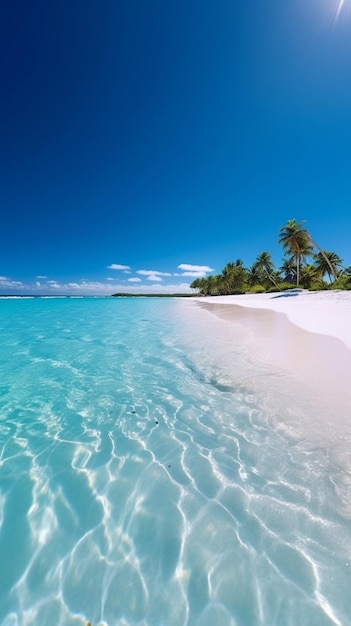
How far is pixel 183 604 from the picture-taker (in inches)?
64.2

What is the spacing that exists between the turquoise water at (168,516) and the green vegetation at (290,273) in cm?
3017

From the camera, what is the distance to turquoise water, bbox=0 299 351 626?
1.63 m

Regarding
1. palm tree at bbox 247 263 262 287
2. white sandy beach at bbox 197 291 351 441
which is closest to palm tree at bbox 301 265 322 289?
palm tree at bbox 247 263 262 287

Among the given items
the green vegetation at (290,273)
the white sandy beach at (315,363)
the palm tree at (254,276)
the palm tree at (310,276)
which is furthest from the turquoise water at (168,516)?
the palm tree at (254,276)

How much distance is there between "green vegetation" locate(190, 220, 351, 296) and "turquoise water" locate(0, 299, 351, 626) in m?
30.2

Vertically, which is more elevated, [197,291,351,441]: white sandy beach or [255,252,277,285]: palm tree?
[255,252,277,285]: palm tree

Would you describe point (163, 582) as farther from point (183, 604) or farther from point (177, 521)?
point (177, 521)

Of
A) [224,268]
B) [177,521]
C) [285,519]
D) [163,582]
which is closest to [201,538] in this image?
[177,521]

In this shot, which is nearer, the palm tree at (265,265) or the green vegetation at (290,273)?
the green vegetation at (290,273)

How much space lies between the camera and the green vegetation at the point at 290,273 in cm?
4078

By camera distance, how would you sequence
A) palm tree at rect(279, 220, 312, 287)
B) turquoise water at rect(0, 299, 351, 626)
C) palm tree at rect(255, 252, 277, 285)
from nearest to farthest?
1. turquoise water at rect(0, 299, 351, 626)
2. palm tree at rect(279, 220, 312, 287)
3. palm tree at rect(255, 252, 277, 285)

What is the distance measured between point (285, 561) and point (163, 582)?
88 cm

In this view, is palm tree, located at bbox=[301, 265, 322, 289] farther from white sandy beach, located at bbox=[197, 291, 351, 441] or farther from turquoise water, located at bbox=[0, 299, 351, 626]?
turquoise water, located at bbox=[0, 299, 351, 626]

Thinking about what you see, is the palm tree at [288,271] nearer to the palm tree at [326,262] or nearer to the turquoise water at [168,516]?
the palm tree at [326,262]
